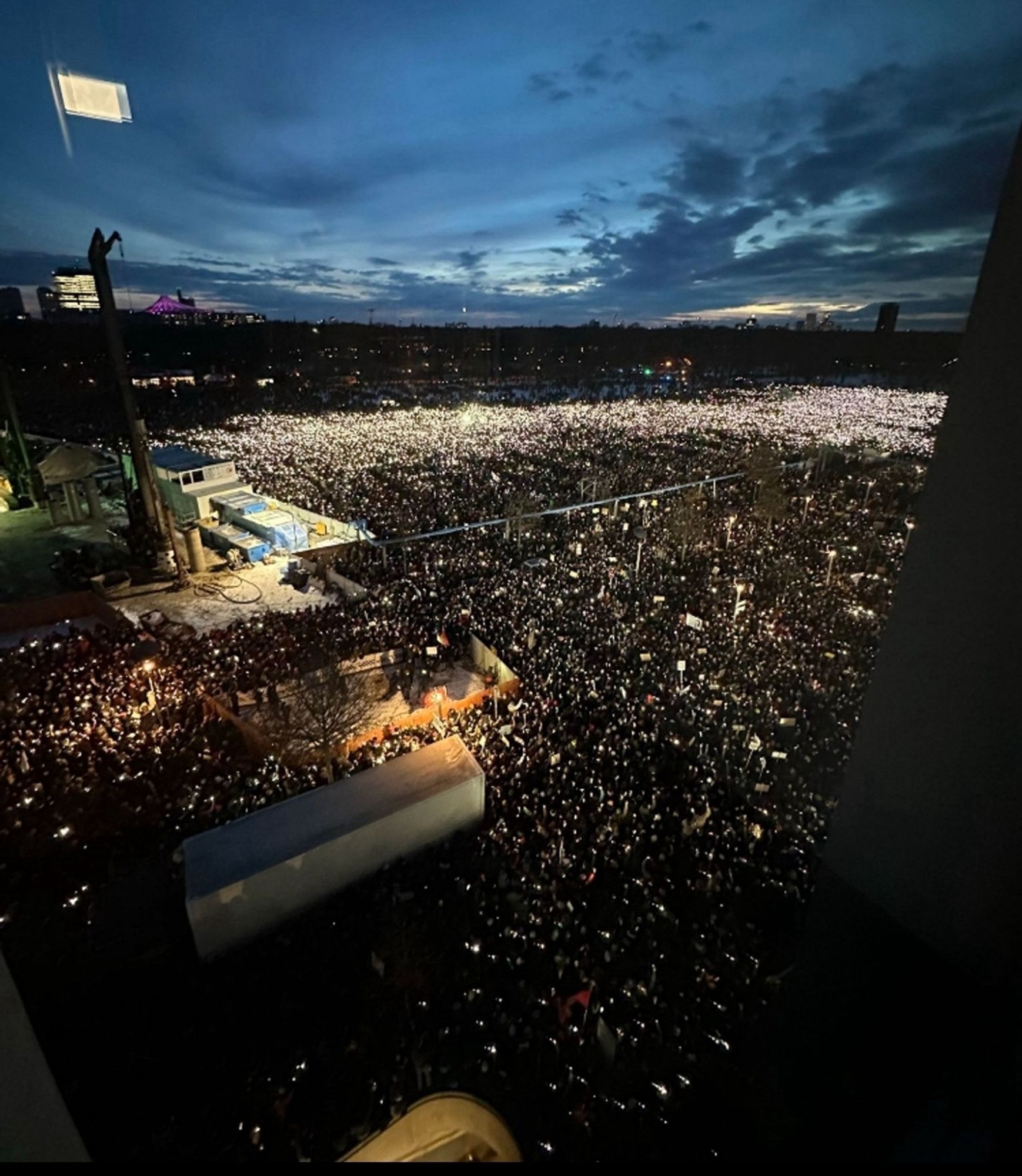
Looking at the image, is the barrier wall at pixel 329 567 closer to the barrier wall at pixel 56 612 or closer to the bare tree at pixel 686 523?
the barrier wall at pixel 56 612

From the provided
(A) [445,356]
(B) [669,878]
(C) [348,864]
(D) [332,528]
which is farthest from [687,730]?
(A) [445,356]

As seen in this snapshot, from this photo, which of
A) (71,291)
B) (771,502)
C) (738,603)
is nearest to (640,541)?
(738,603)

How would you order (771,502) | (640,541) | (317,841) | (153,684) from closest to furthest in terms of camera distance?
(317,841)
(153,684)
(640,541)
(771,502)

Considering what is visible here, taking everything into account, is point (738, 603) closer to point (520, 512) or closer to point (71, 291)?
point (520, 512)

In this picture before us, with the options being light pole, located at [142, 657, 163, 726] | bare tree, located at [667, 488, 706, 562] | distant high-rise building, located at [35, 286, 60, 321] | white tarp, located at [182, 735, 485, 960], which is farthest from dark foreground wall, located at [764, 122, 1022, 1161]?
distant high-rise building, located at [35, 286, 60, 321]

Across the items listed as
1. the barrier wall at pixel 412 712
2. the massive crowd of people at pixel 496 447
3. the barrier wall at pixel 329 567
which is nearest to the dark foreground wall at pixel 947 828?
the barrier wall at pixel 412 712

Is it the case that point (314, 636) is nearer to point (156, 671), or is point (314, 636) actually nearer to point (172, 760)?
point (156, 671)

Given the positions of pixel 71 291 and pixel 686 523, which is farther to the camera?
pixel 71 291
